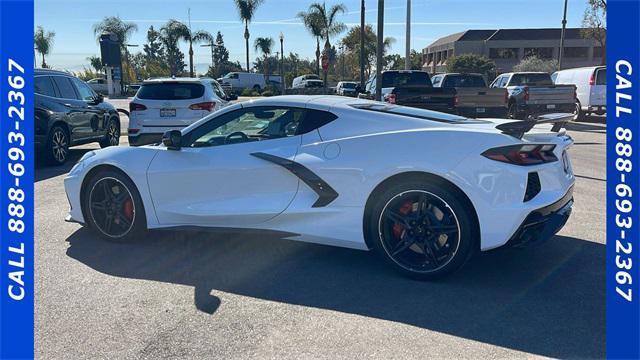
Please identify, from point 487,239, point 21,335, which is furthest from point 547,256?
point 21,335

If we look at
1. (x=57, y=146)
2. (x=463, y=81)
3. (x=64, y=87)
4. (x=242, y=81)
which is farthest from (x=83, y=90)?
(x=242, y=81)

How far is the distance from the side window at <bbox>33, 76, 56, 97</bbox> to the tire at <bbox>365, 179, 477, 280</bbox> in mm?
7959

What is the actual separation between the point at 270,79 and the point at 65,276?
186 ft

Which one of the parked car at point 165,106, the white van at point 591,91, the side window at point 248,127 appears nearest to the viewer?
the side window at point 248,127

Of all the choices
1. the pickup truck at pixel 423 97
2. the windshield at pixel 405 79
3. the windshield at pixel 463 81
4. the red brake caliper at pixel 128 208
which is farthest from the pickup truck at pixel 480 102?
the red brake caliper at pixel 128 208

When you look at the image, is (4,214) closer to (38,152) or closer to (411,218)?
(411,218)

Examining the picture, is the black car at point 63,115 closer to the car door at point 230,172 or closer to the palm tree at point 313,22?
the car door at point 230,172

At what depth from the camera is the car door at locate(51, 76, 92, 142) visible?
10196 mm

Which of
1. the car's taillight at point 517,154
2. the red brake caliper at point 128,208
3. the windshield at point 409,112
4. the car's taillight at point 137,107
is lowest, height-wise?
the red brake caliper at point 128,208

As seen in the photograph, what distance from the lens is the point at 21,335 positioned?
10.8ft

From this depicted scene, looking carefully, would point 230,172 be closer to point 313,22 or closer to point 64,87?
point 64,87

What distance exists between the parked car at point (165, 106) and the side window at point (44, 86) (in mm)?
1451

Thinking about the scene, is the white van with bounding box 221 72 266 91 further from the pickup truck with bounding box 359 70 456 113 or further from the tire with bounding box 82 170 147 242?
the tire with bounding box 82 170 147 242

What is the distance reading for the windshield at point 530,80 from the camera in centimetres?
2072
